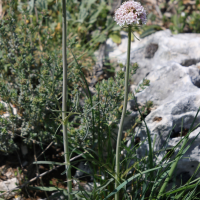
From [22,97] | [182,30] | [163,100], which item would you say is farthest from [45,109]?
[182,30]

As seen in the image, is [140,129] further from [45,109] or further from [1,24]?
[1,24]

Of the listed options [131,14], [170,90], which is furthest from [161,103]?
A: [131,14]

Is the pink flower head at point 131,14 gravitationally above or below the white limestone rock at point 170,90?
above

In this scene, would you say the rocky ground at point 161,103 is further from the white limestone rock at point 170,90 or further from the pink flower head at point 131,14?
the pink flower head at point 131,14

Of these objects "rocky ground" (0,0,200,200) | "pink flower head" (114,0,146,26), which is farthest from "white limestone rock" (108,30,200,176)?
"pink flower head" (114,0,146,26)

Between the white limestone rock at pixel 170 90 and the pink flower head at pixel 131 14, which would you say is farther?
the white limestone rock at pixel 170 90

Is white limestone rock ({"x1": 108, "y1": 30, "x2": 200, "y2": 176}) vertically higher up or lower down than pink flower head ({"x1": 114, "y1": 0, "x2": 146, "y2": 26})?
lower down

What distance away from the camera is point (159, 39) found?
11.2ft

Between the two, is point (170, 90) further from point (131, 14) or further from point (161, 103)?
point (131, 14)

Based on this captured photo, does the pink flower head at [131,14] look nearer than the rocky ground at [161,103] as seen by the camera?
Yes

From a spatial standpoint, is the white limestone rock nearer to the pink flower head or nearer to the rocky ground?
the rocky ground

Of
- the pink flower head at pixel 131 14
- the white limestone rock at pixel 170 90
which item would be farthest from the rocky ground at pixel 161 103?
the pink flower head at pixel 131 14

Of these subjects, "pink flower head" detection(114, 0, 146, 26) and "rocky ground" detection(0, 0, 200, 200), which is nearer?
"pink flower head" detection(114, 0, 146, 26)

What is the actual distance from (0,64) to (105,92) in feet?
4.38
